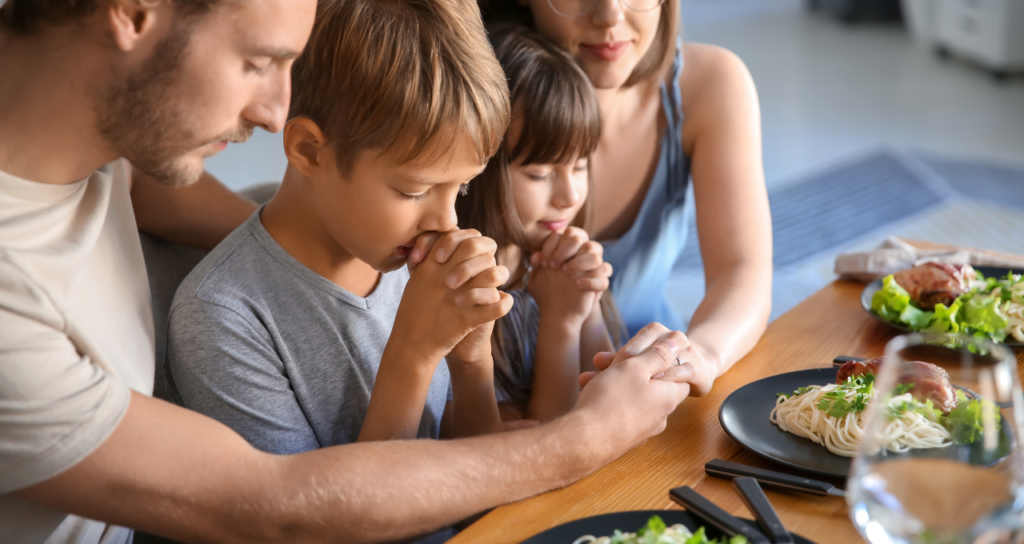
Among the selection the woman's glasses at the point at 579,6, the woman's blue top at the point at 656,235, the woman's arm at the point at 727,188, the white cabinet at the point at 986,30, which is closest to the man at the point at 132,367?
the woman's arm at the point at 727,188

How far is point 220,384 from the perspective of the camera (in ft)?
3.80

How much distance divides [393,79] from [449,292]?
298 mm

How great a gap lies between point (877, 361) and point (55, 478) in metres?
0.97

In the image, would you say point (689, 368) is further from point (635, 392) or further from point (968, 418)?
point (968, 418)

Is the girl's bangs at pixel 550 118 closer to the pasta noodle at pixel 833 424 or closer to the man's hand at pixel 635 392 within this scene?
the man's hand at pixel 635 392

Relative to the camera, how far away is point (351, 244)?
124 centimetres

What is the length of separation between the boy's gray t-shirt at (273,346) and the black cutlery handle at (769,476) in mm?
562

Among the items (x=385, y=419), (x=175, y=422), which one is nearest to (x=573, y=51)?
(x=385, y=419)

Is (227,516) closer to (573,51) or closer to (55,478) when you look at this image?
(55,478)

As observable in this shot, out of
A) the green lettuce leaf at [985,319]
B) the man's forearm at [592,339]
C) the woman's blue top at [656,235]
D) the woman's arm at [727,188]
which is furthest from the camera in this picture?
the woman's blue top at [656,235]

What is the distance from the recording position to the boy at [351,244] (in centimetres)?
116

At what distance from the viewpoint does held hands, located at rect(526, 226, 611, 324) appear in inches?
63.0

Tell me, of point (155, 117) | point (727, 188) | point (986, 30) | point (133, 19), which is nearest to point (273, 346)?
point (155, 117)

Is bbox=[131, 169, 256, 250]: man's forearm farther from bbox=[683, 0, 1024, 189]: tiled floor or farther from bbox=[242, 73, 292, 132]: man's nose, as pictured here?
bbox=[683, 0, 1024, 189]: tiled floor
